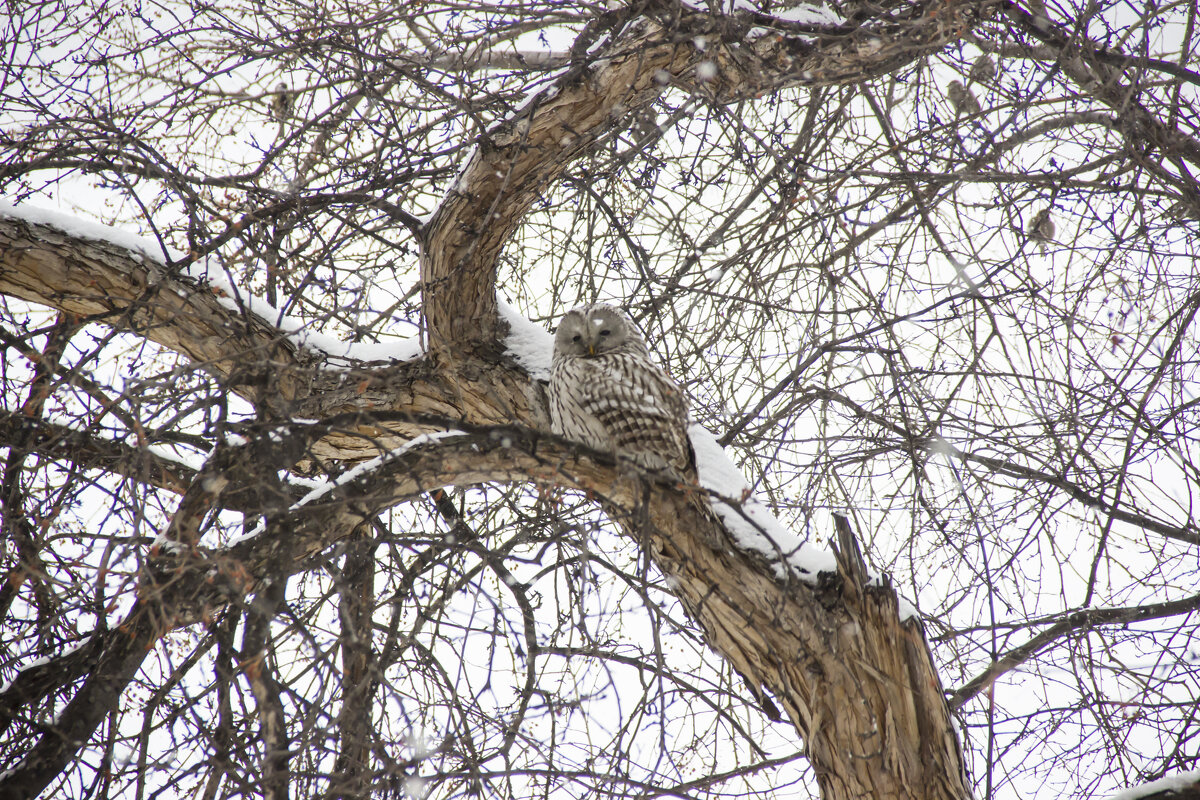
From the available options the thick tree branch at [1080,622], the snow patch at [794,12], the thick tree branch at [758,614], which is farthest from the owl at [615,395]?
the thick tree branch at [1080,622]

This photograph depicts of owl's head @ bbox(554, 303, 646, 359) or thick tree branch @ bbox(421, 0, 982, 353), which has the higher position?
thick tree branch @ bbox(421, 0, 982, 353)

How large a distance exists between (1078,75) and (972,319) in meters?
1.05

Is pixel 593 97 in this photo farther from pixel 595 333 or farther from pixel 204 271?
pixel 204 271

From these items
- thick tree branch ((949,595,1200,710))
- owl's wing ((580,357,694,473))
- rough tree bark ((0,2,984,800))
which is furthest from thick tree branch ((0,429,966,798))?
thick tree branch ((949,595,1200,710))

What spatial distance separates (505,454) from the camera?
9.47 ft

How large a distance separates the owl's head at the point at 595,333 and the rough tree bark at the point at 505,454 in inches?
10.0

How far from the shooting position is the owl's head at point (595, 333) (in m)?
4.21

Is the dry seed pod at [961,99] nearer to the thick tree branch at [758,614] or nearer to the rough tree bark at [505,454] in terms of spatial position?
the rough tree bark at [505,454]

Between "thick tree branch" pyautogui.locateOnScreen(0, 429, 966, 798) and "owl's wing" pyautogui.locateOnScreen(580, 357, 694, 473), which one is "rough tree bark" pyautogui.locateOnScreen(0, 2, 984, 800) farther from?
"owl's wing" pyautogui.locateOnScreen(580, 357, 694, 473)

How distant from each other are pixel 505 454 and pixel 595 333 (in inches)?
56.6

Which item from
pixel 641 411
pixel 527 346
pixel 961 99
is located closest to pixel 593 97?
pixel 527 346

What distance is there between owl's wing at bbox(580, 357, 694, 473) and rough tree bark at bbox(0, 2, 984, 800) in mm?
394

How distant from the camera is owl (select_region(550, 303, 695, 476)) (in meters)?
3.78

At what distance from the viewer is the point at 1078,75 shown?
3680mm
